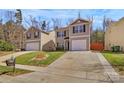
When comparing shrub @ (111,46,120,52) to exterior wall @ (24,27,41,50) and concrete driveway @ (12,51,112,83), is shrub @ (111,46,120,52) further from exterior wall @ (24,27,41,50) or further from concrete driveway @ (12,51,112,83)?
exterior wall @ (24,27,41,50)

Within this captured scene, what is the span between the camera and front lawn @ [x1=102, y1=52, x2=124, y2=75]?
8.90 metres

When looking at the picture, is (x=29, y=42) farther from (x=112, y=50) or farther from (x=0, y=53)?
(x=112, y=50)

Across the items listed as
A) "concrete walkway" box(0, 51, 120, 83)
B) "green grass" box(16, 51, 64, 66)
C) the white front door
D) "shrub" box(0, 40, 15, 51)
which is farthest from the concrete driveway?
"shrub" box(0, 40, 15, 51)

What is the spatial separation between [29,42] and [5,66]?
887 millimetres

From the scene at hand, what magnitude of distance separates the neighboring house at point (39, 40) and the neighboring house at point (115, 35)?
141 cm

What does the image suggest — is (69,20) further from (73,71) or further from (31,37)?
(73,71)

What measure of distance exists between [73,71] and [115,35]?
138 centimetres

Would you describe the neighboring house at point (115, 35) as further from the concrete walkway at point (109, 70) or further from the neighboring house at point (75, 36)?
the neighboring house at point (75, 36)

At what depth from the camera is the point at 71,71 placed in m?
9.06

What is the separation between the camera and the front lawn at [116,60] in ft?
29.2

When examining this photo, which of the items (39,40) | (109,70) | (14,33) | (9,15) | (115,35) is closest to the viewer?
(109,70)

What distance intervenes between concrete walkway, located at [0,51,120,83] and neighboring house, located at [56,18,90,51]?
21 cm

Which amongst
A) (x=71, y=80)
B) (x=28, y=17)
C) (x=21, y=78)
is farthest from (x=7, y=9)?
(x=71, y=80)

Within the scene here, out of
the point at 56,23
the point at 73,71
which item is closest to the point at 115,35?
→ the point at 73,71
